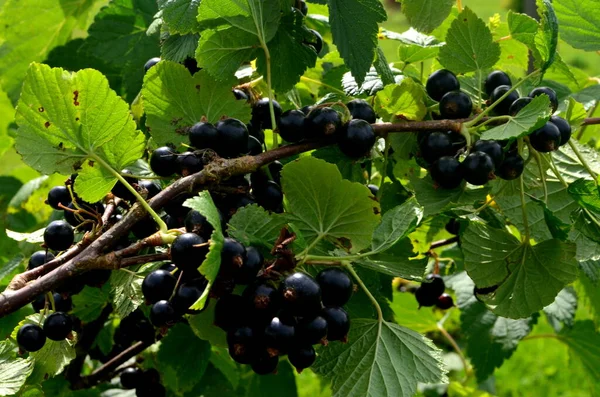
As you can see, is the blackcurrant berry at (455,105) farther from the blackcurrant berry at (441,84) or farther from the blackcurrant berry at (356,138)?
the blackcurrant berry at (356,138)

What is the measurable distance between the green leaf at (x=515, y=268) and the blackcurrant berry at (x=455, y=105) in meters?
0.19

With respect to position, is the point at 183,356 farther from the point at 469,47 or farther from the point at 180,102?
the point at 469,47

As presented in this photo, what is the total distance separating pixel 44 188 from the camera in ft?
6.17

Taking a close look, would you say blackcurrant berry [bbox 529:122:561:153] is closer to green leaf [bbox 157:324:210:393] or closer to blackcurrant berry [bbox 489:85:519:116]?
blackcurrant berry [bbox 489:85:519:116]

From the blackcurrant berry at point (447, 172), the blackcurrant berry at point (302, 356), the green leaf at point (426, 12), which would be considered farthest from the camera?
the green leaf at point (426, 12)

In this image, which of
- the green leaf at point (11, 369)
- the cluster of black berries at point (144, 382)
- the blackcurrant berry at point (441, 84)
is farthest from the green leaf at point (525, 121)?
the cluster of black berries at point (144, 382)

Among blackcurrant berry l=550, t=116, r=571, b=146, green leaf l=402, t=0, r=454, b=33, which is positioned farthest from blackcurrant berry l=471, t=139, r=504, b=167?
green leaf l=402, t=0, r=454, b=33

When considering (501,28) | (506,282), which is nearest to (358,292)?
(506,282)

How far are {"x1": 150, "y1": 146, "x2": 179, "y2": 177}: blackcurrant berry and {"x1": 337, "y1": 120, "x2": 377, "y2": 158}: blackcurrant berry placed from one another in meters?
0.26

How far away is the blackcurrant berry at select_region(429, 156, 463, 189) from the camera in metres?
→ 1.11

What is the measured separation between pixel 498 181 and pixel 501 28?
0.46 meters

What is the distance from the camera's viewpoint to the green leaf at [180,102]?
1135 millimetres

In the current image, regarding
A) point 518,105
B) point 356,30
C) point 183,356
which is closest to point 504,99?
point 518,105

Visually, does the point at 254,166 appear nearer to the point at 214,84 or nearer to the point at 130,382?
the point at 214,84
